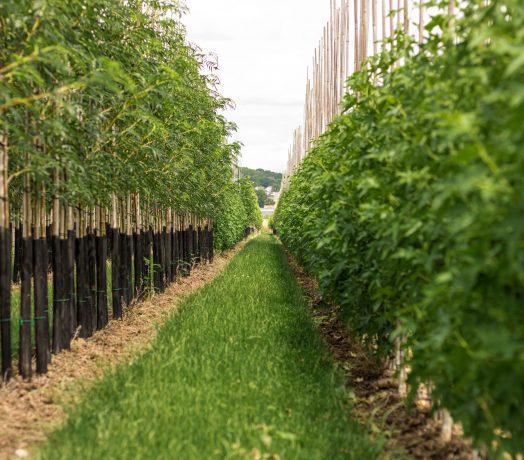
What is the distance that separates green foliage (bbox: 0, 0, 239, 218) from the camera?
12.9 feet

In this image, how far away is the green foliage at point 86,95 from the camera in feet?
12.9

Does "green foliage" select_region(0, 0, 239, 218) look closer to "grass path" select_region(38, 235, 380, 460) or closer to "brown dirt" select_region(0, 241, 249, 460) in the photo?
"brown dirt" select_region(0, 241, 249, 460)

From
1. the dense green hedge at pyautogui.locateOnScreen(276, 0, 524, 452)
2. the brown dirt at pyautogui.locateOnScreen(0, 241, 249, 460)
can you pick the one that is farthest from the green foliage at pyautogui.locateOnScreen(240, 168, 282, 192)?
the dense green hedge at pyautogui.locateOnScreen(276, 0, 524, 452)

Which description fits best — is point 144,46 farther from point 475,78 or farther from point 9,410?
point 475,78

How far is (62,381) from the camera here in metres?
4.93

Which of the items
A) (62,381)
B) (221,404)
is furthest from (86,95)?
(221,404)

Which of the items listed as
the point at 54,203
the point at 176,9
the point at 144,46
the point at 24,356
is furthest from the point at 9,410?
the point at 176,9

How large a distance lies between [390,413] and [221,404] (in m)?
1.41

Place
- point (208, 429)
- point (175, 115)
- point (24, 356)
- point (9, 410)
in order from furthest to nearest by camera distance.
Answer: point (175, 115) < point (24, 356) < point (9, 410) < point (208, 429)

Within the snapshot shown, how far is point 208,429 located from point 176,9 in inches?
235

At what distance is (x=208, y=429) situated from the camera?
369 cm

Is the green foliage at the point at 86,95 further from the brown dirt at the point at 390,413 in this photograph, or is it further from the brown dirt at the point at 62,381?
the brown dirt at the point at 390,413

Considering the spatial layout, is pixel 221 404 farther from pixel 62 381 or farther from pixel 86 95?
pixel 86 95

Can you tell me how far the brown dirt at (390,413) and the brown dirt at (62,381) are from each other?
225 centimetres
